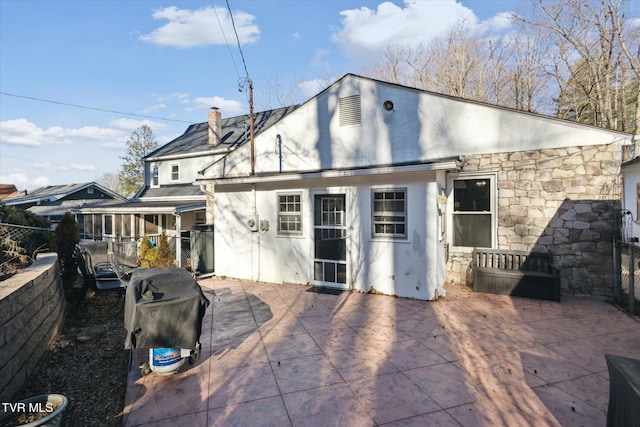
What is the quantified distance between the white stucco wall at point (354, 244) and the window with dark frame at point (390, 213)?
0.12m

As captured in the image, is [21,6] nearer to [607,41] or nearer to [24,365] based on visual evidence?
[24,365]

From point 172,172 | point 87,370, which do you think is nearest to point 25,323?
point 87,370

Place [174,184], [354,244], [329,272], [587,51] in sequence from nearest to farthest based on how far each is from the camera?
[354,244]
[329,272]
[587,51]
[174,184]

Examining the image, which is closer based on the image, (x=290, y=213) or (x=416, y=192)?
(x=416, y=192)

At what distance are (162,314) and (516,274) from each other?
6644 mm

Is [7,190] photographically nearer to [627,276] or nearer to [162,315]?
[162,315]

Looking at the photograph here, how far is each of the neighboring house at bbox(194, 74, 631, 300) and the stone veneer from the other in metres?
0.02

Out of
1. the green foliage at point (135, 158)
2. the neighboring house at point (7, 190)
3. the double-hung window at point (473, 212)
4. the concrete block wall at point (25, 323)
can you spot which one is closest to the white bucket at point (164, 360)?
the concrete block wall at point (25, 323)

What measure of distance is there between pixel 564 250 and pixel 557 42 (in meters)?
13.1

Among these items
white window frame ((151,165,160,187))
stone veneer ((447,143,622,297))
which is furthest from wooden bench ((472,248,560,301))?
white window frame ((151,165,160,187))

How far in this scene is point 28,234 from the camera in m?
6.55

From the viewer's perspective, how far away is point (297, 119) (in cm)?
853

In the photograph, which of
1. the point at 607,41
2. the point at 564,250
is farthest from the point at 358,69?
the point at 564,250

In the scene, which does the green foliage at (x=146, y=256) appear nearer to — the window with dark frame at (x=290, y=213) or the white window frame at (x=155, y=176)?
the window with dark frame at (x=290, y=213)
